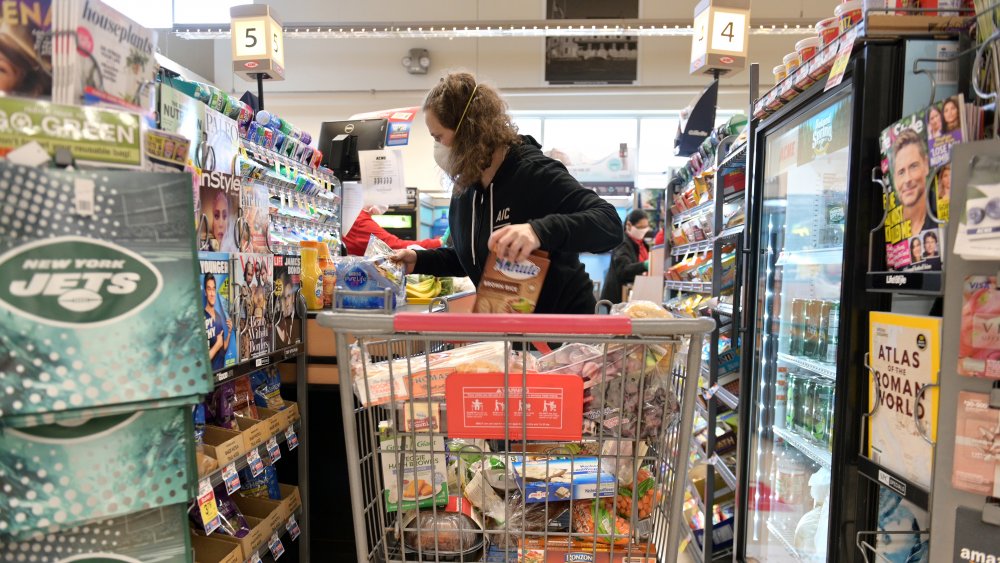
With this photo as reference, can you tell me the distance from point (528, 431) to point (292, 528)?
174 centimetres

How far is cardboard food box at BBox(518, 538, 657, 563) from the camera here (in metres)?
1.11

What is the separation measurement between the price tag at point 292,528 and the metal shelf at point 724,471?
81.3 inches

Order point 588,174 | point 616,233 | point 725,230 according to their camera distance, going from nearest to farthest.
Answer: point 616,233
point 725,230
point 588,174

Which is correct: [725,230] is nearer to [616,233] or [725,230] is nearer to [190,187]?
[616,233]

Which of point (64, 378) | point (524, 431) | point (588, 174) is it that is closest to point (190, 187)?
point (64, 378)

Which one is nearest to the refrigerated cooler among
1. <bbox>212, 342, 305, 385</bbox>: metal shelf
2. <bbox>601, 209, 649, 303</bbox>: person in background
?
<bbox>212, 342, 305, 385</bbox>: metal shelf

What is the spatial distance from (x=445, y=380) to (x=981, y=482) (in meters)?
1.16

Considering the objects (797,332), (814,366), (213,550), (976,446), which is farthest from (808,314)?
(213,550)

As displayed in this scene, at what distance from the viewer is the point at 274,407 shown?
7.66 feet

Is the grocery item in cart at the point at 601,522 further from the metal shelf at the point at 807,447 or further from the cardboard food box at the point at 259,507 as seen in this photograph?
the cardboard food box at the point at 259,507

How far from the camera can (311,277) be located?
248cm

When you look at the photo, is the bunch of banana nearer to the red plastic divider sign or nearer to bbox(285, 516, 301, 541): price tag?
bbox(285, 516, 301, 541): price tag

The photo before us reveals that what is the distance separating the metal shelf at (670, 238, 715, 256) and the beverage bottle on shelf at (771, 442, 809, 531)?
46.3 inches

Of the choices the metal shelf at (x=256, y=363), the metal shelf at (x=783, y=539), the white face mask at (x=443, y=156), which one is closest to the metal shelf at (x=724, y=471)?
the metal shelf at (x=783, y=539)
